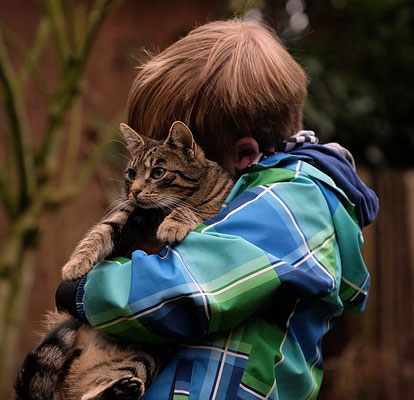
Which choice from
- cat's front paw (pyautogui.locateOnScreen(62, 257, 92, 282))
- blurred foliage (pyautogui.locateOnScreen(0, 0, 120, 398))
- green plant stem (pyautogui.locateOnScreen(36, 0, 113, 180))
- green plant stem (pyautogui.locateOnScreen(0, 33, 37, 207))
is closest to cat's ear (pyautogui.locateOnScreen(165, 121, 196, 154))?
cat's front paw (pyautogui.locateOnScreen(62, 257, 92, 282))

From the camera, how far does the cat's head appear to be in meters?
1.81

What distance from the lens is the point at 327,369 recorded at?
13.1 ft

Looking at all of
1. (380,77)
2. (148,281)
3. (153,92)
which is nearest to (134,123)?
(153,92)

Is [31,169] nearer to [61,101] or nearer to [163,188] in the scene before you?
[61,101]

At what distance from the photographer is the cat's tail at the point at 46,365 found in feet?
5.36

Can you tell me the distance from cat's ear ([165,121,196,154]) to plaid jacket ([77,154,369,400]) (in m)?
0.25

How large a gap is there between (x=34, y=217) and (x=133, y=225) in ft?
5.82

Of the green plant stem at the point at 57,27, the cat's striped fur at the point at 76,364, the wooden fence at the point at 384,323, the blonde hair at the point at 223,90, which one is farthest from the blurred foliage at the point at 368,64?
the cat's striped fur at the point at 76,364

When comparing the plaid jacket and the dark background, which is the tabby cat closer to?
the plaid jacket

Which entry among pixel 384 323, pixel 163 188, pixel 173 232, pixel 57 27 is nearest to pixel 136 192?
pixel 163 188

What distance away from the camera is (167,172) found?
186cm

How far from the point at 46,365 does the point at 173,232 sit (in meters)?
0.51

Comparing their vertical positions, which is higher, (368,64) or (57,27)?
(57,27)

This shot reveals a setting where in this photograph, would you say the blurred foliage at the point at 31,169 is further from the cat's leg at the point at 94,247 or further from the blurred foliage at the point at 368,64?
the blurred foliage at the point at 368,64
